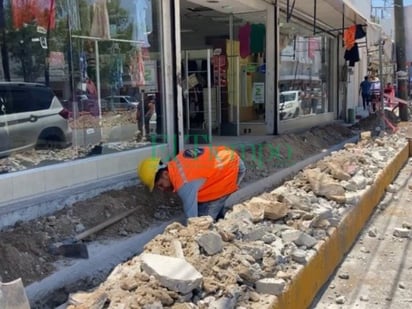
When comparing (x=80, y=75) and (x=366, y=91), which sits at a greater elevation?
(x=80, y=75)

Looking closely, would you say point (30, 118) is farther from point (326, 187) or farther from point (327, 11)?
point (327, 11)

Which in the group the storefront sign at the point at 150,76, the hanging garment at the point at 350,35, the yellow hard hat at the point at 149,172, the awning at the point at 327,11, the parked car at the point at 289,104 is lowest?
the yellow hard hat at the point at 149,172

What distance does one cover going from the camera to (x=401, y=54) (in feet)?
65.1

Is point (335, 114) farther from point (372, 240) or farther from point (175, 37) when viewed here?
point (372, 240)

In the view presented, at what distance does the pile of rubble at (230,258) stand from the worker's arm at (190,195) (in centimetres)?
55

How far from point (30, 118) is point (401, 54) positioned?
16615mm

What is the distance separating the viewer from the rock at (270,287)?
3939 mm

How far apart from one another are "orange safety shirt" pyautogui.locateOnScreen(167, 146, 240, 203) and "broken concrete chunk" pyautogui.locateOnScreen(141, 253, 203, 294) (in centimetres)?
220

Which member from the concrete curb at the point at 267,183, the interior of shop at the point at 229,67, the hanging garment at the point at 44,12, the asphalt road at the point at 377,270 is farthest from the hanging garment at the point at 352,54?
the hanging garment at the point at 44,12

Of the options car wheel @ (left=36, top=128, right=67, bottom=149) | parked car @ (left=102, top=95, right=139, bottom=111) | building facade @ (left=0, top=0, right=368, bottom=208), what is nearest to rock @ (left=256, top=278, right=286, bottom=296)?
building facade @ (left=0, top=0, right=368, bottom=208)

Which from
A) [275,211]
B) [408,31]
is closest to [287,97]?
[408,31]

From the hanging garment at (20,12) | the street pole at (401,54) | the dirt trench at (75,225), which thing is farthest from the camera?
the street pole at (401,54)

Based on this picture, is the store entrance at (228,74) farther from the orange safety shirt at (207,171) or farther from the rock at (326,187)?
the orange safety shirt at (207,171)

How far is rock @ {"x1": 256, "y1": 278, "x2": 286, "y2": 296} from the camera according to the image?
394cm
